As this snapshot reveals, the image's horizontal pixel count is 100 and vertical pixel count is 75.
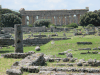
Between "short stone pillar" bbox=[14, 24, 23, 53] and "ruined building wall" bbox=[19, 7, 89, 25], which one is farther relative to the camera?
"ruined building wall" bbox=[19, 7, 89, 25]

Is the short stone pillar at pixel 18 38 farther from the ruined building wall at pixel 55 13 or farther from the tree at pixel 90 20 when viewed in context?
the ruined building wall at pixel 55 13

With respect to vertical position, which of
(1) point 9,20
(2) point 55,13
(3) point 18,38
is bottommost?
(3) point 18,38

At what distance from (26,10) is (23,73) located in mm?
89260

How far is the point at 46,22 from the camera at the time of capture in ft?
242

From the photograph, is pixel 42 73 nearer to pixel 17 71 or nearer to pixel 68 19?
pixel 17 71

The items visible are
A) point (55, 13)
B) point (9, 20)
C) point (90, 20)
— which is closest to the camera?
point (90, 20)

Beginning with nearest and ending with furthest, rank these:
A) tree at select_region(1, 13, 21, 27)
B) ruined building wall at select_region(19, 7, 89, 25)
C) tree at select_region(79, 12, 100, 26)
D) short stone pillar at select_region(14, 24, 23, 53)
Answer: short stone pillar at select_region(14, 24, 23, 53) < tree at select_region(79, 12, 100, 26) < tree at select_region(1, 13, 21, 27) < ruined building wall at select_region(19, 7, 89, 25)

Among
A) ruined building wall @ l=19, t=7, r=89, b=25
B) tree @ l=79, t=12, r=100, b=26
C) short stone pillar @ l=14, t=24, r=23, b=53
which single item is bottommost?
short stone pillar @ l=14, t=24, r=23, b=53

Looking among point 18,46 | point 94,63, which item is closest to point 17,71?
point 94,63

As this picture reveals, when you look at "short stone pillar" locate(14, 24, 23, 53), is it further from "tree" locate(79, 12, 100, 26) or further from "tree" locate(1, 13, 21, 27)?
"tree" locate(1, 13, 21, 27)

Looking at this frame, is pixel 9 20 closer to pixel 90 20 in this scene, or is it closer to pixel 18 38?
pixel 90 20

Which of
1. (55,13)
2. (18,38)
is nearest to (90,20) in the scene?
(55,13)

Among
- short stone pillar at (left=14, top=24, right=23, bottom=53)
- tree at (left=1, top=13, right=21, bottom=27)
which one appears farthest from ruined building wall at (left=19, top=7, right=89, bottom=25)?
short stone pillar at (left=14, top=24, right=23, bottom=53)

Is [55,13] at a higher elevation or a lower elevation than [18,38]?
higher
